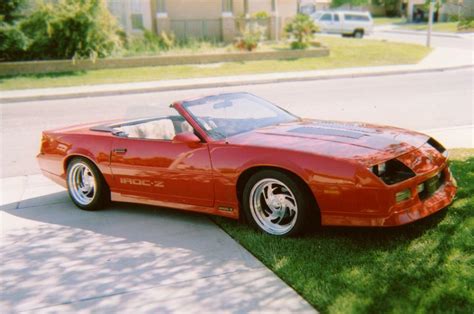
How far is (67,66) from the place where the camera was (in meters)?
21.1

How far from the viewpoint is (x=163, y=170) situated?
5.45 metres

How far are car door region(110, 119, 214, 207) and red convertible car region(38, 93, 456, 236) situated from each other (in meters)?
0.01

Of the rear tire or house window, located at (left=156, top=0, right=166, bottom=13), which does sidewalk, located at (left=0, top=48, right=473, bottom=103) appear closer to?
house window, located at (left=156, top=0, right=166, bottom=13)

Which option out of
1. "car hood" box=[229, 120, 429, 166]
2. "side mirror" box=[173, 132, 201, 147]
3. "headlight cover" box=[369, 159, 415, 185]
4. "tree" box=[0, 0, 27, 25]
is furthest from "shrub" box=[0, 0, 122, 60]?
"headlight cover" box=[369, 159, 415, 185]

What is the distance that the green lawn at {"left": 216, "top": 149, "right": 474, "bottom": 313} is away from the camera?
3.57 m

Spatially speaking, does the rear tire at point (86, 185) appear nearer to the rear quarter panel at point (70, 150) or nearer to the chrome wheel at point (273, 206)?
the rear quarter panel at point (70, 150)

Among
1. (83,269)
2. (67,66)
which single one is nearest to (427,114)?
(83,269)

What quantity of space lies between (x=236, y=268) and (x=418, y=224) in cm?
172

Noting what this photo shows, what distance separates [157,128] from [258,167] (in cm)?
185

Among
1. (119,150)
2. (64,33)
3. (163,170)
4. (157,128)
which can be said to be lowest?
(163,170)

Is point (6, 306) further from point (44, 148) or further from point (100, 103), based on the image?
point (100, 103)

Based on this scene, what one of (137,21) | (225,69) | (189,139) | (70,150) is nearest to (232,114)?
(189,139)

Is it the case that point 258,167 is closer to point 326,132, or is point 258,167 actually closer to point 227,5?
point 326,132

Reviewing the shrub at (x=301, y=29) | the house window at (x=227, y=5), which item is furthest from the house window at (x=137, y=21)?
the shrub at (x=301, y=29)
